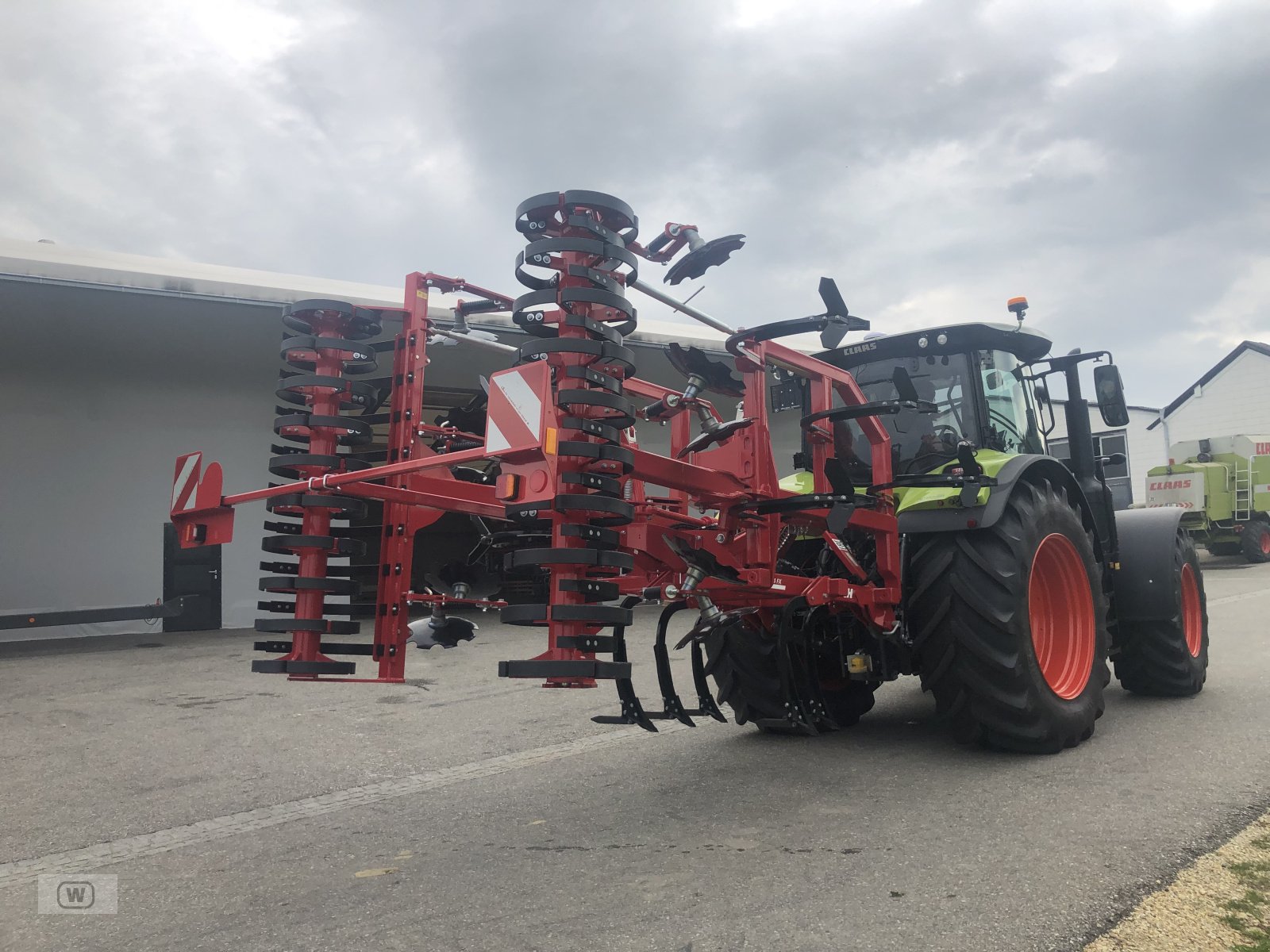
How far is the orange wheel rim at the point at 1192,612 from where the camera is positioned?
575cm

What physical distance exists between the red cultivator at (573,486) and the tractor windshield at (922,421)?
1.95ft

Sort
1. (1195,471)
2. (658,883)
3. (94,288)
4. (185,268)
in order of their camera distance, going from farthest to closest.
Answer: (1195,471), (185,268), (94,288), (658,883)

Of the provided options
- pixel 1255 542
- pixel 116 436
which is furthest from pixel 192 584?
pixel 1255 542

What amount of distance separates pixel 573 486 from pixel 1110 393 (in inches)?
146

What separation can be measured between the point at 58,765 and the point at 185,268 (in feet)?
22.6

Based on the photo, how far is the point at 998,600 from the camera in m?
3.89

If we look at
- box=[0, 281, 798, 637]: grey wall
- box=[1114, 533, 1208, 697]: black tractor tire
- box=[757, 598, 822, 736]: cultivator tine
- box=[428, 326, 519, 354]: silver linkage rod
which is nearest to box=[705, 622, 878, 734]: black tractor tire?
box=[757, 598, 822, 736]: cultivator tine

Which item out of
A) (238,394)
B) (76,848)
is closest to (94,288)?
(238,394)

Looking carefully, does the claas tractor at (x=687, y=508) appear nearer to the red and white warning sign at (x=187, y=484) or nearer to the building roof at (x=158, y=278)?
the red and white warning sign at (x=187, y=484)

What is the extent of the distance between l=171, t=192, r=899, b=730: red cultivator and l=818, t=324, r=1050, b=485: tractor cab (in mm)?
623

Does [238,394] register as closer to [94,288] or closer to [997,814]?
[94,288]

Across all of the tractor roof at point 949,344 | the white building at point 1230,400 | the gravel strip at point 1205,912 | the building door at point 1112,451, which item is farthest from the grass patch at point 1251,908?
the white building at point 1230,400

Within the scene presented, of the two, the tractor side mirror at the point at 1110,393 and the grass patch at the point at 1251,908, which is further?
the tractor side mirror at the point at 1110,393

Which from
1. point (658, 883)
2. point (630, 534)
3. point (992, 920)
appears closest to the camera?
point (992, 920)
